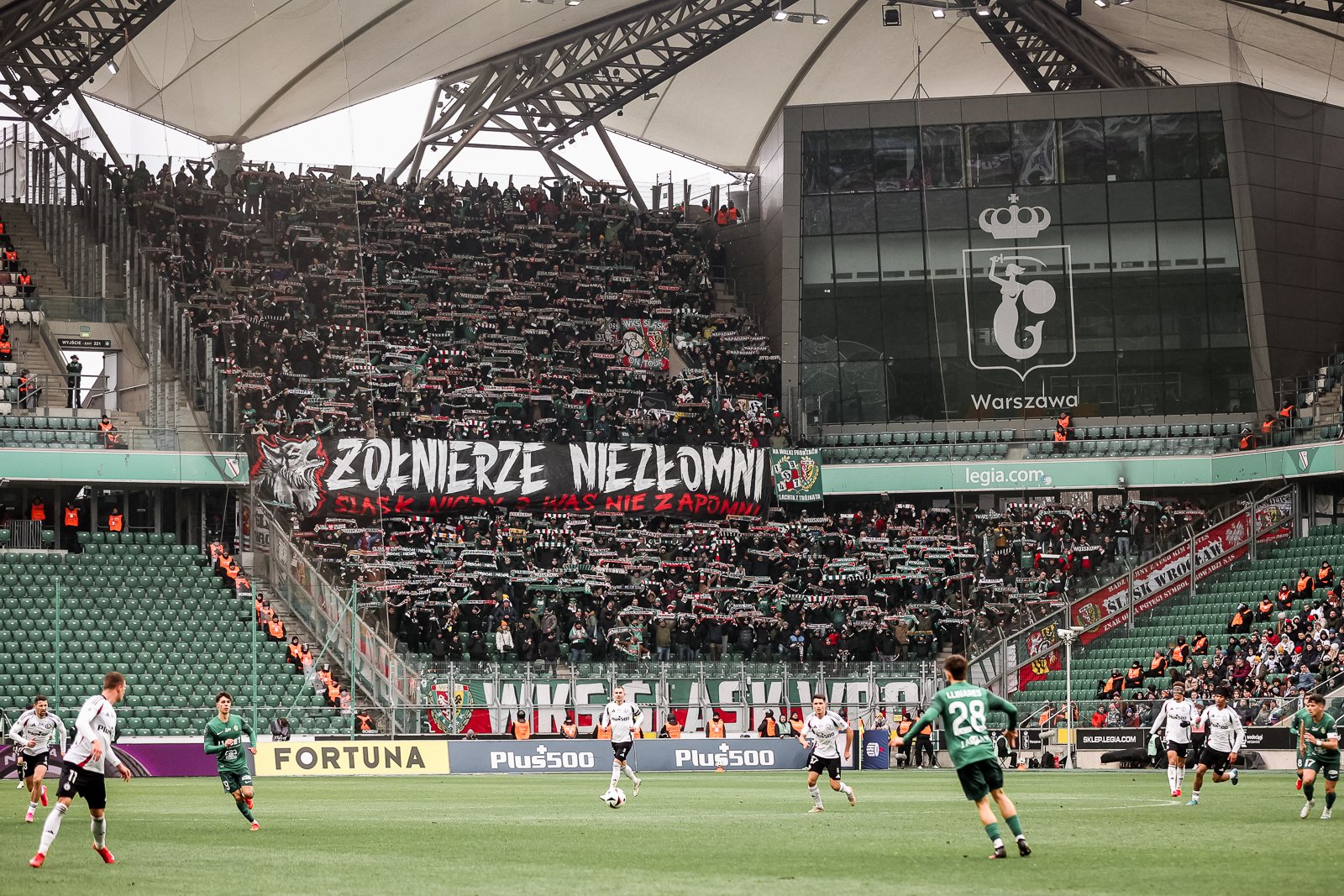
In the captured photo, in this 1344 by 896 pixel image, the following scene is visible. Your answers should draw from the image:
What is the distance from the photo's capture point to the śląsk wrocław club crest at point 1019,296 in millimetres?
63781

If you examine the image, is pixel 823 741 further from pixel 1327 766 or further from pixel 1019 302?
pixel 1019 302

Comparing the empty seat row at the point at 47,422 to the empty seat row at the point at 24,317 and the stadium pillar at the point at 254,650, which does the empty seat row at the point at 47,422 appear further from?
the stadium pillar at the point at 254,650

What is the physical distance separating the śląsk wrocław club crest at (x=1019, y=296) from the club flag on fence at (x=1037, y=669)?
12.6 m

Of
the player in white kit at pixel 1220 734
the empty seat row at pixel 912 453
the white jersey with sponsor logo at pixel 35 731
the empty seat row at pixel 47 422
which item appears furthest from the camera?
the empty seat row at pixel 912 453

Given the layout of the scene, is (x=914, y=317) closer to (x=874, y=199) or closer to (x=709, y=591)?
(x=874, y=199)

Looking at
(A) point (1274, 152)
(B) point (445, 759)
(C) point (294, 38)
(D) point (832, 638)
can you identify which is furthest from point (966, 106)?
(B) point (445, 759)

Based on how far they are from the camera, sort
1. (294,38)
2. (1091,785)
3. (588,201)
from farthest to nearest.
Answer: (588,201), (294,38), (1091,785)

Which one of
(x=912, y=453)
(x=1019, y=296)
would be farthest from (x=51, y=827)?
(x=1019, y=296)

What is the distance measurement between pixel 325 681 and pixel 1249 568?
103ft

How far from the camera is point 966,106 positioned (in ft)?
211

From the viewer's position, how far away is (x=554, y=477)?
5666 cm

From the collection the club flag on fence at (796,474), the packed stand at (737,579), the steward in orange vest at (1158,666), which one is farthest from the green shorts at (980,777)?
the club flag on fence at (796,474)

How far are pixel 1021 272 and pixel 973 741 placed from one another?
49.2 m

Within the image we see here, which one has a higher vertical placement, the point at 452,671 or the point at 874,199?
the point at 874,199
